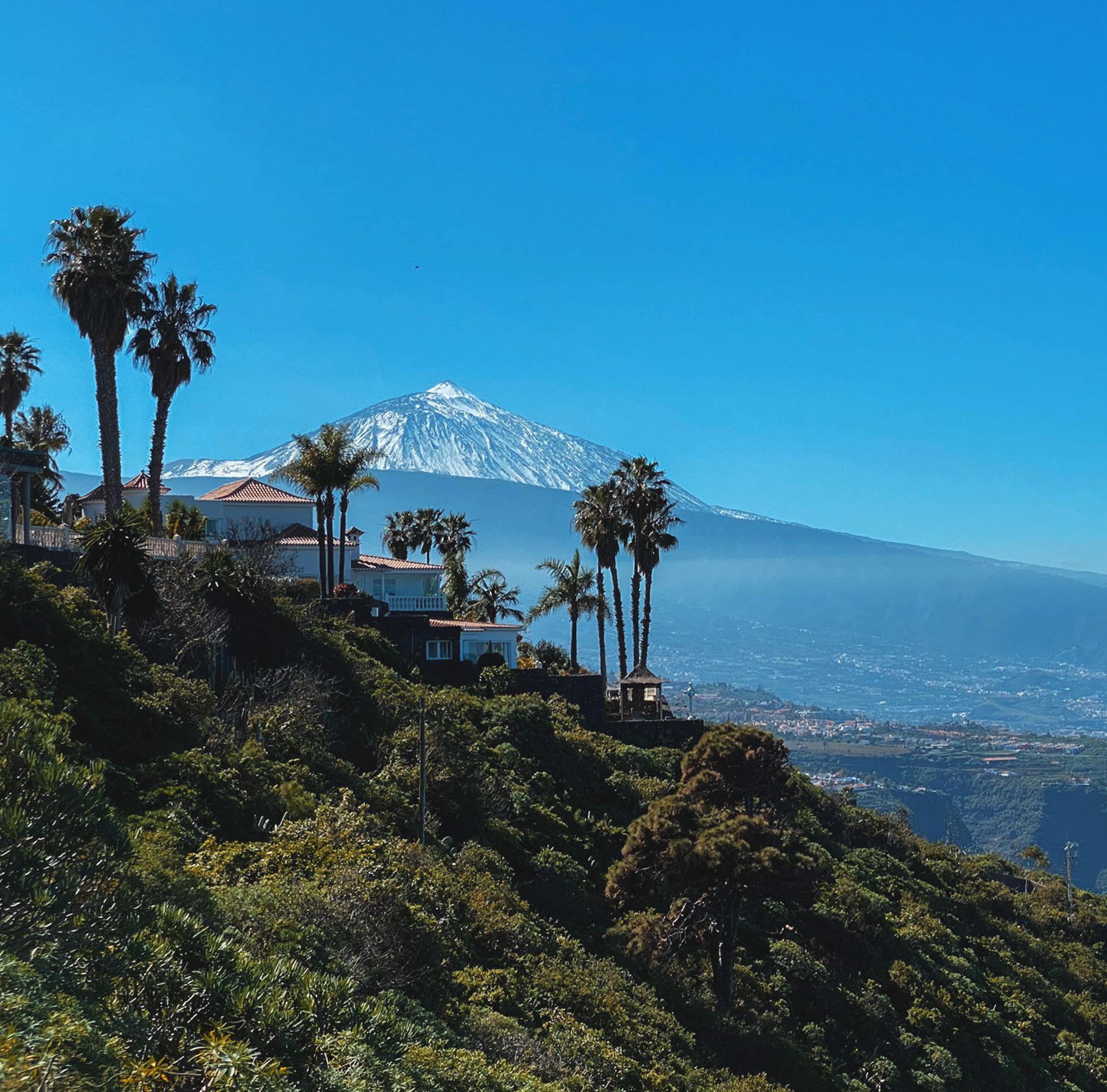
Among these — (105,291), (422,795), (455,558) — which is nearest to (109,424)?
(105,291)

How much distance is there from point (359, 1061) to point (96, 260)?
96.7 ft

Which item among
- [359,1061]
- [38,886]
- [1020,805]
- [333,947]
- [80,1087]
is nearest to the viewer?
[80,1087]

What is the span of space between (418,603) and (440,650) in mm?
3743

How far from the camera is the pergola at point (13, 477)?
2952cm

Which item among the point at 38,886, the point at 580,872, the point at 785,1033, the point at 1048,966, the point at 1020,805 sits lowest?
the point at 1020,805

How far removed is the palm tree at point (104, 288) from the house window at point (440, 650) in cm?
1129

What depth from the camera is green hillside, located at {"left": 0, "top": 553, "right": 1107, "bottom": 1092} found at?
9.55 metres

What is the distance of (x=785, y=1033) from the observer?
2373cm

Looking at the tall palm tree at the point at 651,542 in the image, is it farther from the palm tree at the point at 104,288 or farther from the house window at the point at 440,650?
the palm tree at the point at 104,288

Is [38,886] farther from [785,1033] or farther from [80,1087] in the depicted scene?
[785,1033]

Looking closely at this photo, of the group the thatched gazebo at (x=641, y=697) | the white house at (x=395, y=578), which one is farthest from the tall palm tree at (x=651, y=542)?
the white house at (x=395, y=578)

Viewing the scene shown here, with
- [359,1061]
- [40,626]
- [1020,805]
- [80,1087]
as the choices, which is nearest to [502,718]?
[40,626]

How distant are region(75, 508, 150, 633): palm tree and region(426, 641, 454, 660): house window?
51.7 ft

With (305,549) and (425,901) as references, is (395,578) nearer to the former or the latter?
(305,549)
